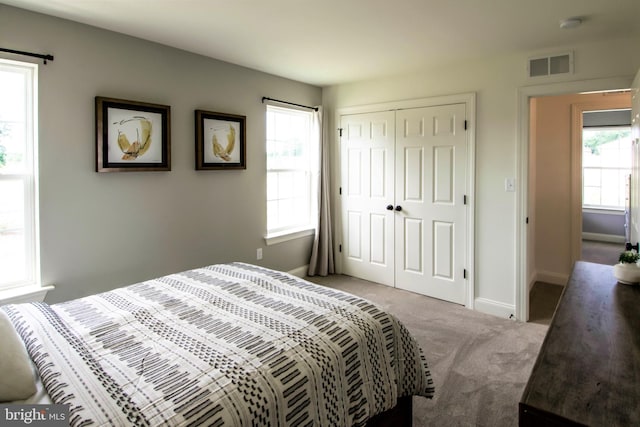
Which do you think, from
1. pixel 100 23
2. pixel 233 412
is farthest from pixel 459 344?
pixel 100 23

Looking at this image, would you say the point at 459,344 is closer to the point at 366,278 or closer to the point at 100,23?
the point at 366,278

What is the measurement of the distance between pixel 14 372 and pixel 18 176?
70.4 inches

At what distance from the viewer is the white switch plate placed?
344cm

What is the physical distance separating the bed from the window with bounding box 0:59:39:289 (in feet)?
2.67

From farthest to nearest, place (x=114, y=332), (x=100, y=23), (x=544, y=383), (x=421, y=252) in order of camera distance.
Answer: (x=421, y=252), (x=100, y=23), (x=114, y=332), (x=544, y=383)

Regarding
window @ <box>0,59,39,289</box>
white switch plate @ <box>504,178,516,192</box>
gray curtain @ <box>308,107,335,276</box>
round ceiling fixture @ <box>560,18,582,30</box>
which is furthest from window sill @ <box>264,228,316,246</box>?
round ceiling fixture @ <box>560,18,582,30</box>

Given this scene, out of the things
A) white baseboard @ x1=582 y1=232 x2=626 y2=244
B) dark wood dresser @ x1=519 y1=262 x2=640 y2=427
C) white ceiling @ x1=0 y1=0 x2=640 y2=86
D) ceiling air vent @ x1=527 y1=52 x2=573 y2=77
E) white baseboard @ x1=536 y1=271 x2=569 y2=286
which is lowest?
white baseboard @ x1=536 y1=271 x2=569 y2=286

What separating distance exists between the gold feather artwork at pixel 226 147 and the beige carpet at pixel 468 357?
202cm

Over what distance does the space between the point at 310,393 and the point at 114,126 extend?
2.46 metres

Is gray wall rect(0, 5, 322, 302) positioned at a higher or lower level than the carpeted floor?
higher

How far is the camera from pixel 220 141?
11.9 feet

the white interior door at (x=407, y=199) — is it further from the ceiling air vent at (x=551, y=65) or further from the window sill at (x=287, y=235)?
the ceiling air vent at (x=551, y=65)

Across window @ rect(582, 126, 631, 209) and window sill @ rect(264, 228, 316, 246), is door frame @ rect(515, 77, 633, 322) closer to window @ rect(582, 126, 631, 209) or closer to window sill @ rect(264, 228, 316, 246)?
window sill @ rect(264, 228, 316, 246)

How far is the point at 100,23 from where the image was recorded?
8.85ft
